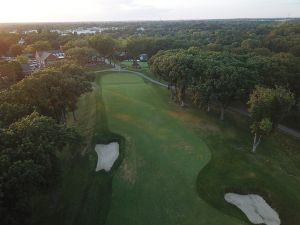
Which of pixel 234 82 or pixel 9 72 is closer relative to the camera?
pixel 234 82

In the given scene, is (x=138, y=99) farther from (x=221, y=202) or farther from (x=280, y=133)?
(x=221, y=202)

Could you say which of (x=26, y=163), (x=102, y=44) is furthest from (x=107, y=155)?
(x=102, y=44)

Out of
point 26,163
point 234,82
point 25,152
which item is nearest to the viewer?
point 26,163

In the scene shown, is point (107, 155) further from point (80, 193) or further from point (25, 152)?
point (25, 152)

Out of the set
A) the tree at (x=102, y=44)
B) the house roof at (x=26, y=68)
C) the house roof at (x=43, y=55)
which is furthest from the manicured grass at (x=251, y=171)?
the house roof at (x=43, y=55)

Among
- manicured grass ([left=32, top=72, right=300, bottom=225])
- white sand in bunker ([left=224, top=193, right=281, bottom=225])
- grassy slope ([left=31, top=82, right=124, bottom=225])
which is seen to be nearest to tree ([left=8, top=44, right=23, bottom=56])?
manicured grass ([left=32, top=72, right=300, bottom=225])

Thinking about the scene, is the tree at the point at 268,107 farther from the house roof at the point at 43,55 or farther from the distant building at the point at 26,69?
the house roof at the point at 43,55

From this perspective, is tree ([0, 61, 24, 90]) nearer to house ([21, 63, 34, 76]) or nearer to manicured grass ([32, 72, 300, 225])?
house ([21, 63, 34, 76])
